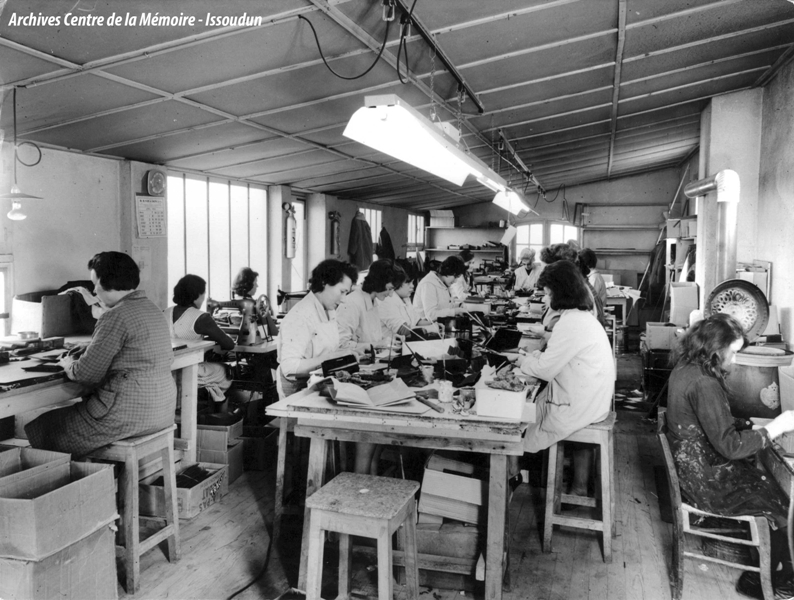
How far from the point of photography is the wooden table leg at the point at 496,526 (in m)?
2.55

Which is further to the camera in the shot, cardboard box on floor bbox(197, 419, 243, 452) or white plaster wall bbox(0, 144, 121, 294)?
white plaster wall bbox(0, 144, 121, 294)

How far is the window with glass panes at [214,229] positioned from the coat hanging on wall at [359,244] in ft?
7.11

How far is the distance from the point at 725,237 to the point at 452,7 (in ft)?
11.1

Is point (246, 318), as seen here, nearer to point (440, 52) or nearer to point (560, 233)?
point (440, 52)

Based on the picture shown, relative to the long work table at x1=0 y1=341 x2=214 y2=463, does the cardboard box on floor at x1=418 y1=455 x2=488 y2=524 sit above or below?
below

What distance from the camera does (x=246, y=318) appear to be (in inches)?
191

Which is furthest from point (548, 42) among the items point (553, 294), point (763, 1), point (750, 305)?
point (750, 305)

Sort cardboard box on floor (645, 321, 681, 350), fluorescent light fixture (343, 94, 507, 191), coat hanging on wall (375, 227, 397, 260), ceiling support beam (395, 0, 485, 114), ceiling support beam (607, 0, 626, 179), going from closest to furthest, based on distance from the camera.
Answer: fluorescent light fixture (343, 94, 507, 191)
ceiling support beam (395, 0, 485, 114)
ceiling support beam (607, 0, 626, 179)
cardboard box on floor (645, 321, 681, 350)
coat hanging on wall (375, 227, 397, 260)

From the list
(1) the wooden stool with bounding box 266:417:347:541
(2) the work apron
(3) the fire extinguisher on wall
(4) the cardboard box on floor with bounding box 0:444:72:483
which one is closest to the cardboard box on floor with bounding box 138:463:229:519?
(1) the wooden stool with bounding box 266:417:347:541

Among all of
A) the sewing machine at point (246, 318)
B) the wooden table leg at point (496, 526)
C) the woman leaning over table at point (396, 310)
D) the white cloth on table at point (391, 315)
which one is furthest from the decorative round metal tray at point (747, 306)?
the sewing machine at point (246, 318)

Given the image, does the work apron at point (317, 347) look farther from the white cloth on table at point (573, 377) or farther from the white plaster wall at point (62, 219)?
the white plaster wall at point (62, 219)

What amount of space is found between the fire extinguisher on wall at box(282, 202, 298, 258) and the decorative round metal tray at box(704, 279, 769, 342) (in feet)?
17.4

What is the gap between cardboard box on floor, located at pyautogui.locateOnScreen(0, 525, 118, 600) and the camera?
2.14 metres

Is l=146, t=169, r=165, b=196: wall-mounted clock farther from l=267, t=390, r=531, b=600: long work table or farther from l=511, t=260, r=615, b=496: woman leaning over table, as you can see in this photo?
l=511, t=260, r=615, b=496: woman leaning over table
